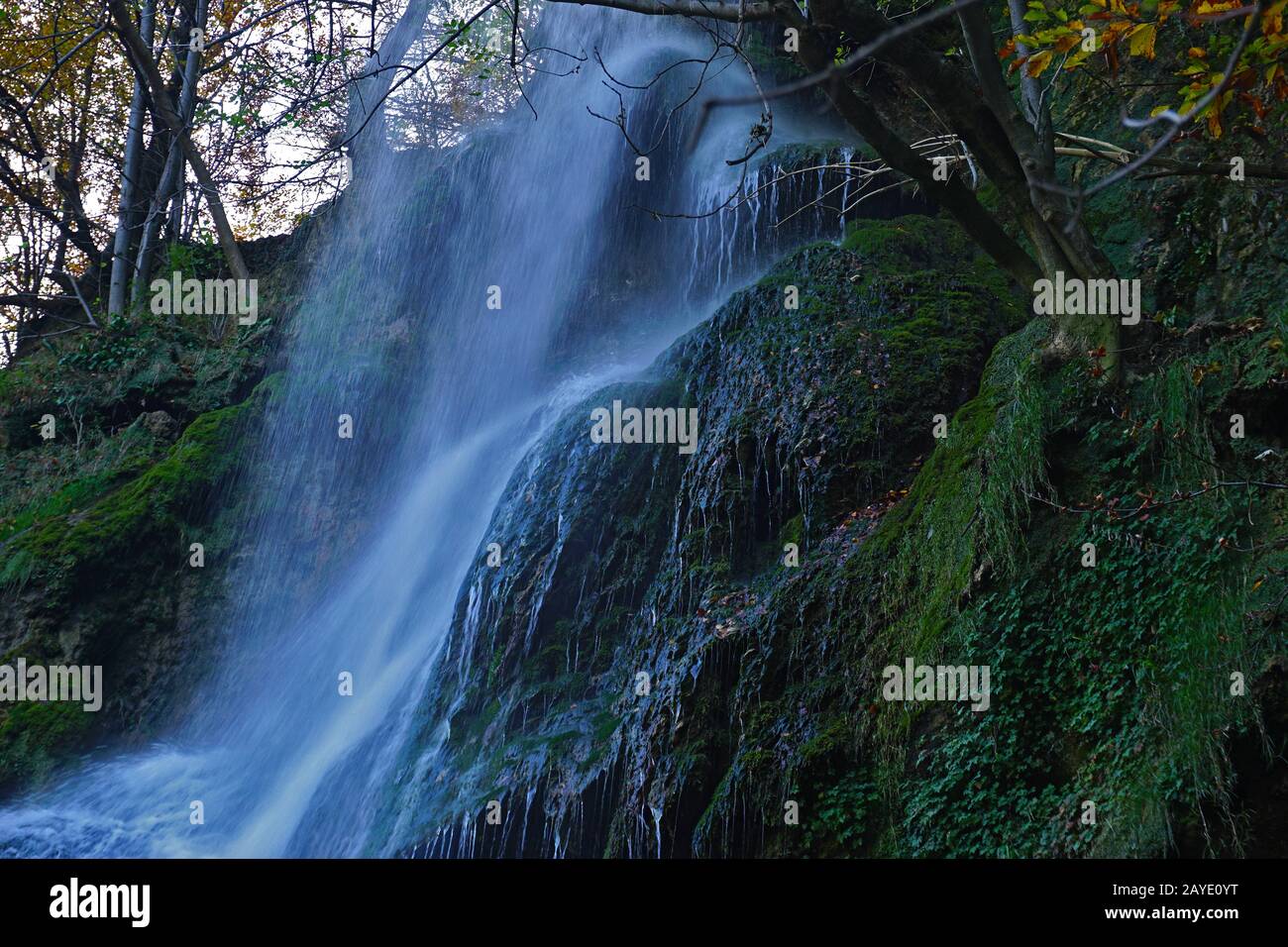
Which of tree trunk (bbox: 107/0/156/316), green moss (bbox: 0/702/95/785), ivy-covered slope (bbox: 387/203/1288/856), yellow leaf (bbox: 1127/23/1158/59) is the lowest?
green moss (bbox: 0/702/95/785)

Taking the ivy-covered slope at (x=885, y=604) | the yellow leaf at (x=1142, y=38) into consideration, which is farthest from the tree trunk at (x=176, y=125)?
the yellow leaf at (x=1142, y=38)

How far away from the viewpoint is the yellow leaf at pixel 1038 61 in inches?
203

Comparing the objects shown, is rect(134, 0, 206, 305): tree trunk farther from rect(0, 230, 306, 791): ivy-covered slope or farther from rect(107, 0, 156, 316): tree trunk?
rect(0, 230, 306, 791): ivy-covered slope

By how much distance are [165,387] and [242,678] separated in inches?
213

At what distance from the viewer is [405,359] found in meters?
14.4

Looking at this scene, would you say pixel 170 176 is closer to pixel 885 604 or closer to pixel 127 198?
pixel 127 198

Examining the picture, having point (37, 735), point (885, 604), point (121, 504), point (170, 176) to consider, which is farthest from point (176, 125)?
point (885, 604)

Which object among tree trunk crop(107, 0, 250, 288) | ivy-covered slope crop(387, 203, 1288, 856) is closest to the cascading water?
tree trunk crop(107, 0, 250, 288)

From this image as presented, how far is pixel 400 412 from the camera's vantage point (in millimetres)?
13898

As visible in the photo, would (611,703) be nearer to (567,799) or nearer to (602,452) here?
(567,799)

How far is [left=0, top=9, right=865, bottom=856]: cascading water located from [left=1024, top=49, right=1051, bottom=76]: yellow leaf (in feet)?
21.3

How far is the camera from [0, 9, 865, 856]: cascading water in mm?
9344

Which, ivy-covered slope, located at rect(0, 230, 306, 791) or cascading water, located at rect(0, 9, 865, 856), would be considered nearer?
cascading water, located at rect(0, 9, 865, 856)

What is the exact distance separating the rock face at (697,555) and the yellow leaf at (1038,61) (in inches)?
117
